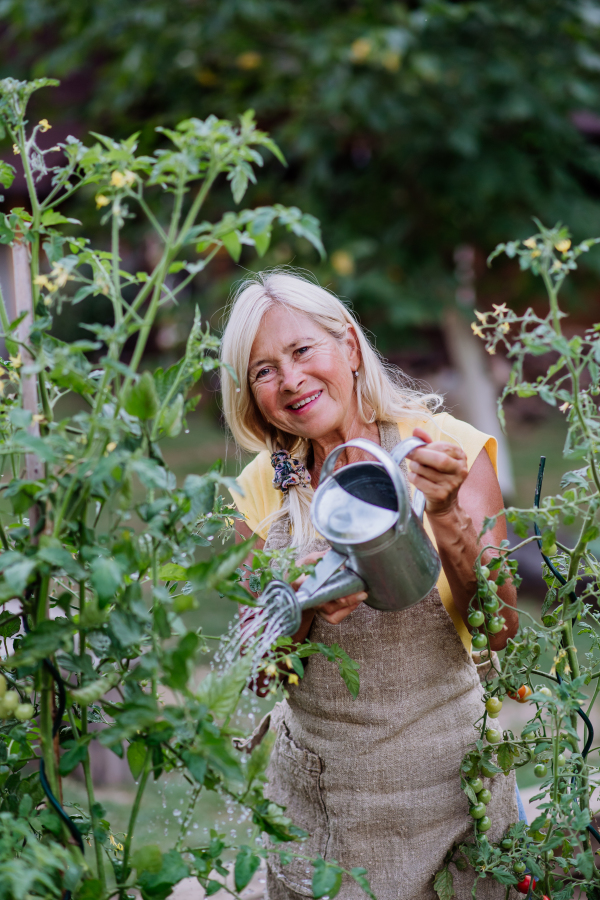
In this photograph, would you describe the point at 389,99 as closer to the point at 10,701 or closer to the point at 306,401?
the point at 306,401

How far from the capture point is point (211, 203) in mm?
5641

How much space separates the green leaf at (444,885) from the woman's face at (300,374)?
0.83 m

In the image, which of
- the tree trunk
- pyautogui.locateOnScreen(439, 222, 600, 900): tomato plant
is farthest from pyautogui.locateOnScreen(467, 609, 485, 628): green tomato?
the tree trunk

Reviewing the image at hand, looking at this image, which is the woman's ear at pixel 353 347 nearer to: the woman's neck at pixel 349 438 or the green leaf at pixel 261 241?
the woman's neck at pixel 349 438

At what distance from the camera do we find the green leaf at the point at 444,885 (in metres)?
1.48

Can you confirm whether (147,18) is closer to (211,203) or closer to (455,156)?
(211,203)

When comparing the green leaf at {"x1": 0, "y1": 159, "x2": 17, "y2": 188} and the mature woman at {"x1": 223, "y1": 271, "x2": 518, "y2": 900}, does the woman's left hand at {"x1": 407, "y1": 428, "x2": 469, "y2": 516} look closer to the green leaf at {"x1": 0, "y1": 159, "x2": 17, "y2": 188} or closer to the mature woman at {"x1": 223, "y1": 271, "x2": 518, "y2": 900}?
the mature woman at {"x1": 223, "y1": 271, "x2": 518, "y2": 900}

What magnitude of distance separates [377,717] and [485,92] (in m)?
4.39

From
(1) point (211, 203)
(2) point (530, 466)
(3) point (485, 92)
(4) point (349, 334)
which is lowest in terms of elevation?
(2) point (530, 466)

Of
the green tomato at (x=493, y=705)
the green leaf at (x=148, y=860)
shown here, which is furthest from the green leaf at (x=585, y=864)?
the green leaf at (x=148, y=860)

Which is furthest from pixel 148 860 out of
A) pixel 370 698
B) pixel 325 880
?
pixel 370 698

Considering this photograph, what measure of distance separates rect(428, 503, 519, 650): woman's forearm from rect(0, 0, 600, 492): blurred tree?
12.0 ft

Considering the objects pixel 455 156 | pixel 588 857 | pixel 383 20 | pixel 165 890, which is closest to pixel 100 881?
pixel 165 890

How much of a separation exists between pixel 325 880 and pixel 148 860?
0.22m
